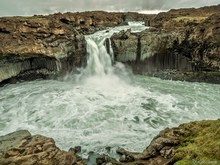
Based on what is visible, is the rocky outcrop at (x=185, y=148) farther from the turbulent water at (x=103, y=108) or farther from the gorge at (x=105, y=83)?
the turbulent water at (x=103, y=108)

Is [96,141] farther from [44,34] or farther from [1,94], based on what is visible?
[44,34]

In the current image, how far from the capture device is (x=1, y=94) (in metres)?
28.0

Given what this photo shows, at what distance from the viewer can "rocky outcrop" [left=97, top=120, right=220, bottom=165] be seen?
845 centimetres

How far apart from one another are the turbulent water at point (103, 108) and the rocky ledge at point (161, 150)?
11.0ft

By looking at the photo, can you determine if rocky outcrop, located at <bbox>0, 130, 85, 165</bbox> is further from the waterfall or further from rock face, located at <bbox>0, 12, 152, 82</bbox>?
the waterfall

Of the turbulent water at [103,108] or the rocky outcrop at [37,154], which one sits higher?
the rocky outcrop at [37,154]

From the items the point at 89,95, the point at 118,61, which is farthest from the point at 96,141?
the point at 118,61

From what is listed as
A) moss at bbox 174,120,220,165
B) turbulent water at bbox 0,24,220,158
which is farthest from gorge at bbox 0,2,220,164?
Answer: moss at bbox 174,120,220,165

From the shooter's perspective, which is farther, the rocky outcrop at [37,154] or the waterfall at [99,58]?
the waterfall at [99,58]

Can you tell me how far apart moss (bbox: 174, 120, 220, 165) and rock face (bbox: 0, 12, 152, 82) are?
25559 mm

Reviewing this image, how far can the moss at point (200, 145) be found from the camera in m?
8.27

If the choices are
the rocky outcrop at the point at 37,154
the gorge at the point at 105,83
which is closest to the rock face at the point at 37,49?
the gorge at the point at 105,83

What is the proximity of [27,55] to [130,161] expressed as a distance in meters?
25.3

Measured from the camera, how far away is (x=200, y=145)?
9.35 metres
